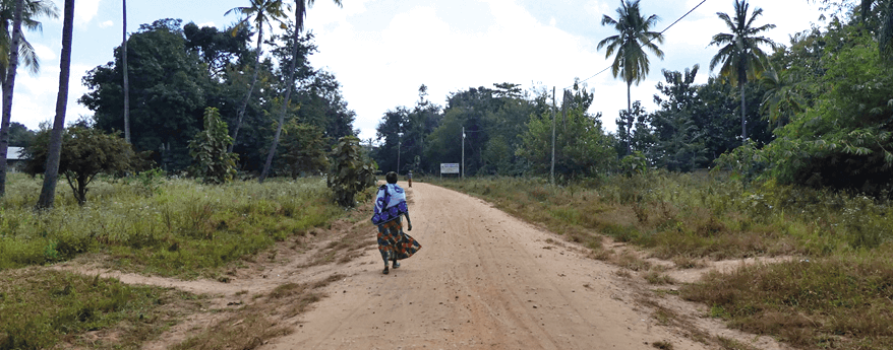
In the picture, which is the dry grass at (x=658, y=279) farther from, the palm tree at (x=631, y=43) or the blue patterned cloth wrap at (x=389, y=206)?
the palm tree at (x=631, y=43)

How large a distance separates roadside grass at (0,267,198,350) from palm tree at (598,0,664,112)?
38.0 meters

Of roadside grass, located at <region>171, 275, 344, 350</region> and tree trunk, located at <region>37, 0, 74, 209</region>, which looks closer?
roadside grass, located at <region>171, 275, 344, 350</region>

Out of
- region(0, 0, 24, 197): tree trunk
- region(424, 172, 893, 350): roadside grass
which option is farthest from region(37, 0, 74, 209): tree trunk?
region(424, 172, 893, 350): roadside grass

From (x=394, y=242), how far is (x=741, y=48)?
38.7 meters

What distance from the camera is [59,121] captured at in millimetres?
12266

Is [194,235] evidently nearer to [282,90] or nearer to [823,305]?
[823,305]

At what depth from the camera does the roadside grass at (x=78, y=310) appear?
550 cm

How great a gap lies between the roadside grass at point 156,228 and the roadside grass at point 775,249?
768 centimetres

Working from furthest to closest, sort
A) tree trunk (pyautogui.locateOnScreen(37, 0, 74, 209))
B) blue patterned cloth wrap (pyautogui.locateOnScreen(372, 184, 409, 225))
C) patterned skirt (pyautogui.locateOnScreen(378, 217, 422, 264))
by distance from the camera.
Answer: tree trunk (pyautogui.locateOnScreen(37, 0, 74, 209)) < patterned skirt (pyautogui.locateOnScreen(378, 217, 422, 264)) < blue patterned cloth wrap (pyautogui.locateOnScreen(372, 184, 409, 225))

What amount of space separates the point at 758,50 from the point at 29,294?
142ft

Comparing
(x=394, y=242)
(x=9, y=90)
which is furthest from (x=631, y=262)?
(x=9, y=90)

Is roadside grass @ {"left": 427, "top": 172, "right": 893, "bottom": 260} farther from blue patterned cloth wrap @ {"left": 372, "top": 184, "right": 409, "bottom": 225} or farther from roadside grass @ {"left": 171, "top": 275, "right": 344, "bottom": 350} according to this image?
roadside grass @ {"left": 171, "top": 275, "right": 344, "bottom": 350}

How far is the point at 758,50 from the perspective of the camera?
1476 inches

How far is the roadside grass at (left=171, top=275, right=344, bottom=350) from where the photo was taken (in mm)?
5477
